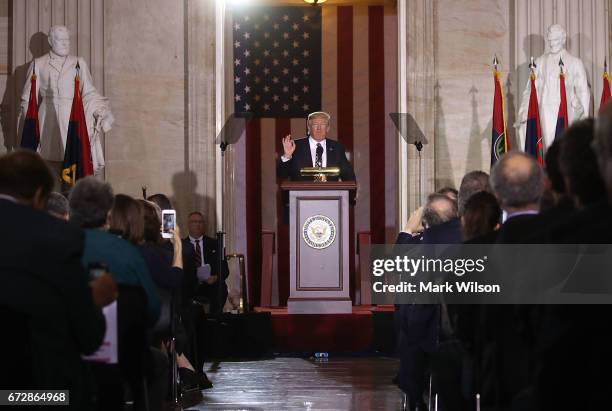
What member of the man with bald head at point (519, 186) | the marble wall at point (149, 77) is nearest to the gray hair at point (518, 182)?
the man with bald head at point (519, 186)

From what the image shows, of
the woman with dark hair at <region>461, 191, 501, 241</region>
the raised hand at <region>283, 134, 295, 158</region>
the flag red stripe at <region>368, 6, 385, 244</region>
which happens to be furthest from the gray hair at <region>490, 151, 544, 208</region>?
the flag red stripe at <region>368, 6, 385, 244</region>

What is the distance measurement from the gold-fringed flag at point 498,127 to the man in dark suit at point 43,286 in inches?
272

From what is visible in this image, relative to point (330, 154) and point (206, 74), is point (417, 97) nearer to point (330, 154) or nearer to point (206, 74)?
A: point (330, 154)

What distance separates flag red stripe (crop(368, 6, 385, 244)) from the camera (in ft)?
42.0

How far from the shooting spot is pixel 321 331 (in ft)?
30.2

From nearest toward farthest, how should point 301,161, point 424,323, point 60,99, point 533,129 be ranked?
point 424,323 → point 301,161 → point 533,129 → point 60,99

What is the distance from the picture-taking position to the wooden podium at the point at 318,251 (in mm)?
9234

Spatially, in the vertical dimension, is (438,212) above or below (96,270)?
above

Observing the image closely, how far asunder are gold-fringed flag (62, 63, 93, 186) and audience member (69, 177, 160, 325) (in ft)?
18.3

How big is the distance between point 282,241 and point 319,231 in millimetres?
3525

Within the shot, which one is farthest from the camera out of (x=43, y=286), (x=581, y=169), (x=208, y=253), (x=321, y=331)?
(x=208, y=253)

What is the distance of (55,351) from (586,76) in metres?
7.97

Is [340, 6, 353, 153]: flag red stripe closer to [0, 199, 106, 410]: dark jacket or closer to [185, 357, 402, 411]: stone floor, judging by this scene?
[185, 357, 402, 411]: stone floor

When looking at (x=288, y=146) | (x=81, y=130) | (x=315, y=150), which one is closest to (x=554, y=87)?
(x=315, y=150)
